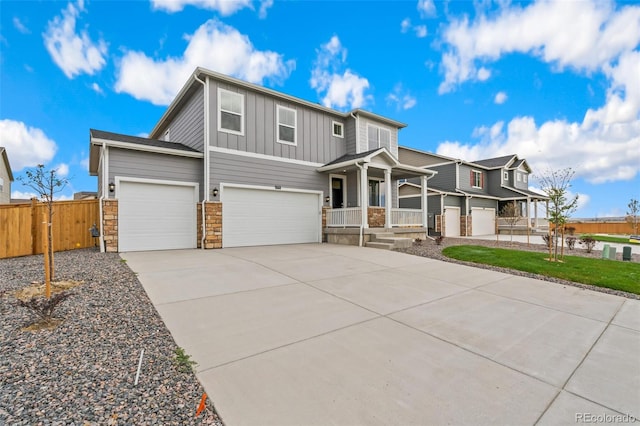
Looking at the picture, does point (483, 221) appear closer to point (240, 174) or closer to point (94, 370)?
point (240, 174)

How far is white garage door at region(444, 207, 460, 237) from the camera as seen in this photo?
61.0 ft

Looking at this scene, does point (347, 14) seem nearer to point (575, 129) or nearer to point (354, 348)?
point (354, 348)

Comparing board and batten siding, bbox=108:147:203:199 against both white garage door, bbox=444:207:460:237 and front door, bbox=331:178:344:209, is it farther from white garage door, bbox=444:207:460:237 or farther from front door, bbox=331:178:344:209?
white garage door, bbox=444:207:460:237

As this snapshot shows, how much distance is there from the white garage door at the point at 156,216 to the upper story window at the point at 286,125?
3935 millimetres

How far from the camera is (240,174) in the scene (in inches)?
399

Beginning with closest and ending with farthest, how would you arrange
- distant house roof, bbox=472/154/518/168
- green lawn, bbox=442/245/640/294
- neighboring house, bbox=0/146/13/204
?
green lawn, bbox=442/245/640/294
neighboring house, bbox=0/146/13/204
distant house roof, bbox=472/154/518/168

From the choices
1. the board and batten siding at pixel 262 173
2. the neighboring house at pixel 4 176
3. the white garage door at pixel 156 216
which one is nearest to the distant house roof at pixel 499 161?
the board and batten siding at pixel 262 173

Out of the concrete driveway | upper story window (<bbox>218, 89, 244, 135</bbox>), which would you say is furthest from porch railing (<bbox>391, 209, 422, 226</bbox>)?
upper story window (<bbox>218, 89, 244, 135</bbox>)

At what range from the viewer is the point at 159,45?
12375 mm

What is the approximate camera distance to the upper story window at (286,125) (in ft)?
36.7

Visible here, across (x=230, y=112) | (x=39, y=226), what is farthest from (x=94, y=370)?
(x=230, y=112)

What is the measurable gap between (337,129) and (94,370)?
12412 millimetres

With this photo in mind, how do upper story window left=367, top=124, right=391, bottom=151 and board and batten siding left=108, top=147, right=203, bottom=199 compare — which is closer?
board and batten siding left=108, top=147, right=203, bottom=199

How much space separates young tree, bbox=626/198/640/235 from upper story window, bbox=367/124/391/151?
18200mm
